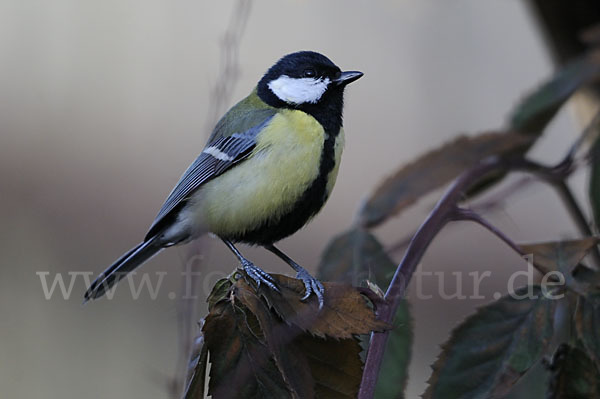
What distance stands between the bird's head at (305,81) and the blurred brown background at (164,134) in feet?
5.09

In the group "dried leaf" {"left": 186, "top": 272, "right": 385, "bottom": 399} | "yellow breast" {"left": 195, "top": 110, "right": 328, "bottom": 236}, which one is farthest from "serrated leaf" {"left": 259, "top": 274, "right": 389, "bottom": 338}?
"yellow breast" {"left": 195, "top": 110, "right": 328, "bottom": 236}

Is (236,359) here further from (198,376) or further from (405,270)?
(405,270)

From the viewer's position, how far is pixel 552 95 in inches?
49.0

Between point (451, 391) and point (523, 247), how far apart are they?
20 centimetres

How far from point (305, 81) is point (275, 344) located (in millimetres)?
731

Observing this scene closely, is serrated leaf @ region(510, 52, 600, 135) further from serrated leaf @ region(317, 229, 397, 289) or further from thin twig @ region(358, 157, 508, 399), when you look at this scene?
serrated leaf @ region(317, 229, 397, 289)

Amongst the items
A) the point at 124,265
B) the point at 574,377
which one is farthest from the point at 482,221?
the point at 124,265

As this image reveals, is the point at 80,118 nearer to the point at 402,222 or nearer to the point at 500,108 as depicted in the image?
the point at 402,222

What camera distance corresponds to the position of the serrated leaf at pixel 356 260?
46.9 inches

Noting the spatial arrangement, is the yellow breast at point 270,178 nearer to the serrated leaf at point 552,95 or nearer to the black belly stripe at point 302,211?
the black belly stripe at point 302,211

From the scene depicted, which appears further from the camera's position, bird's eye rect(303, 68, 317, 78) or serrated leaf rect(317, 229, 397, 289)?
bird's eye rect(303, 68, 317, 78)

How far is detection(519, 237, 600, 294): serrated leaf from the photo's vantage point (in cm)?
96

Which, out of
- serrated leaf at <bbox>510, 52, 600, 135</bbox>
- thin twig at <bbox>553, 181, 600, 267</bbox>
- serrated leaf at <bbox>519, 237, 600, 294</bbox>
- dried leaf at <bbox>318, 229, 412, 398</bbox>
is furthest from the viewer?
thin twig at <bbox>553, 181, 600, 267</bbox>

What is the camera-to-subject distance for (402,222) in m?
3.77
